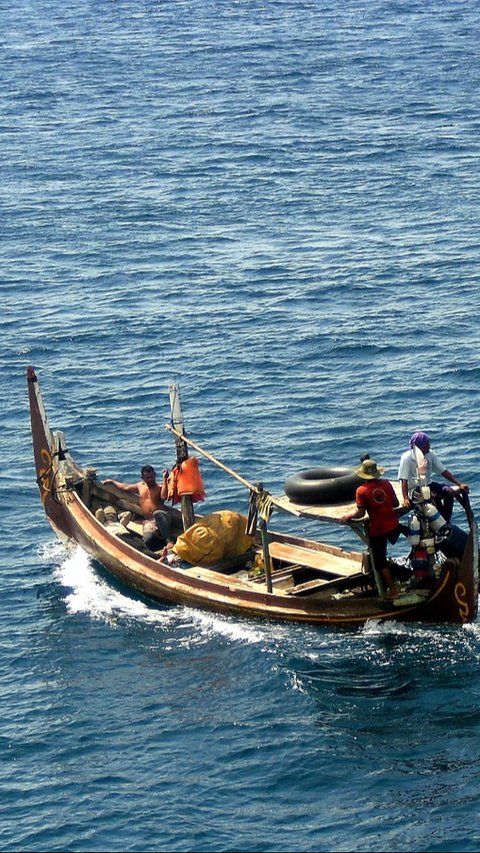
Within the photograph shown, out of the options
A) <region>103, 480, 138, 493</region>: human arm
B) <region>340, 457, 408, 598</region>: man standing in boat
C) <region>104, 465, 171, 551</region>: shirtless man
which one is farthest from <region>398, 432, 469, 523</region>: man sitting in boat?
<region>103, 480, 138, 493</region>: human arm

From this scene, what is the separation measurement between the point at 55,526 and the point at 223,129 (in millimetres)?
37249

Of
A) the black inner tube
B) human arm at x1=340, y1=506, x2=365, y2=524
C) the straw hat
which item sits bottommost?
human arm at x1=340, y1=506, x2=365, y2=524

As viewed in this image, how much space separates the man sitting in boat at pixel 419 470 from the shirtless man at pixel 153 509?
650 centimetres

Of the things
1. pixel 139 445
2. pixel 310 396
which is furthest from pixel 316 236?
pixel 139 445

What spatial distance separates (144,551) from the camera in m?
30.1

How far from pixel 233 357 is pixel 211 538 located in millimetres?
13886

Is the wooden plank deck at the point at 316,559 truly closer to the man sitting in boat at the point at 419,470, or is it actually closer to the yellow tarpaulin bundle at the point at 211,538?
the yellow tarpaulin bundle at the point at 211,538

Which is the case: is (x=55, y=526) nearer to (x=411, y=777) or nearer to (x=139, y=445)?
(x=139, y=445)

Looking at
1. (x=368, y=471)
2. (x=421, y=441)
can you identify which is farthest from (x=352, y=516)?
(x=421, y=441)

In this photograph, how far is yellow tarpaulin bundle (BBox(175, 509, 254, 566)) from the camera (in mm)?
28984

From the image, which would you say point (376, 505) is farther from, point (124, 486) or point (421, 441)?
point (124, 486)

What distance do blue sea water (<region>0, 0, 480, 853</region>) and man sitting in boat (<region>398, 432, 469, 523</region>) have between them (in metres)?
2.56

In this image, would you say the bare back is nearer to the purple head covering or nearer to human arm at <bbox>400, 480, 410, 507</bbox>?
human arm at <bbox>400, 480, 410, 507</bbox>

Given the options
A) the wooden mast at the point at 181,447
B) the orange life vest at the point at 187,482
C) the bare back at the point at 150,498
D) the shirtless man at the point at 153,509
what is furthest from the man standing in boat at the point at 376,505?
the bare back at the point at 150,498
